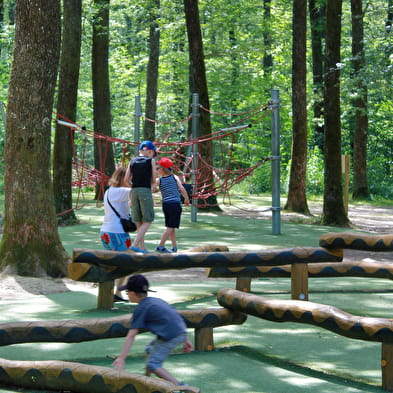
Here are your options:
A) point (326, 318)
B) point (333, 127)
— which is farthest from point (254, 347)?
point (333, 127)

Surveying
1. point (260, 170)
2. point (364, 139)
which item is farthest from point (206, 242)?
point (260, 170)

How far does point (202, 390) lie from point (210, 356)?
84cm

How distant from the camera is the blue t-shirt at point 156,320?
420cm

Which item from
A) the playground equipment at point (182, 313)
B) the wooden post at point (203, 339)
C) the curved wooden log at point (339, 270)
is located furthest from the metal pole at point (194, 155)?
the wooden post at point (203, 339)

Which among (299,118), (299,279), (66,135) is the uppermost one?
(299,118)

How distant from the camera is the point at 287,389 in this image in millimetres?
4621

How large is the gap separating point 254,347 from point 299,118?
14617 mm

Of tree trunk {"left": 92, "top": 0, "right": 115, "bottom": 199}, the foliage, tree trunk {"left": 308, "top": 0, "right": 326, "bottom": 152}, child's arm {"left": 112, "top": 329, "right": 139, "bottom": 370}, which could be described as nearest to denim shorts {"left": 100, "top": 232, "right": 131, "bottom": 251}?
child's arm {"left": 112, "top": 329, "right": 139, "bottom": 370}

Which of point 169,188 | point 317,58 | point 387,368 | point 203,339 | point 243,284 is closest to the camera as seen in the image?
point 387,368

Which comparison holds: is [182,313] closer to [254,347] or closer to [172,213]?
[254,347]

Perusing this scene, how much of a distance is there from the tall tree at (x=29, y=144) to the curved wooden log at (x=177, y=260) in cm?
280

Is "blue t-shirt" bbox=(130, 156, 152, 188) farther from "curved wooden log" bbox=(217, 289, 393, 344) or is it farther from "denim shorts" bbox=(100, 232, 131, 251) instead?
"curved wooden log" bbox=(217, 289, 393, 344)

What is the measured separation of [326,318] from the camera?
4.89 m

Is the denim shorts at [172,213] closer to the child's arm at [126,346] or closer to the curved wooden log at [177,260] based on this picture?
the curved wooden log at [177,260]
